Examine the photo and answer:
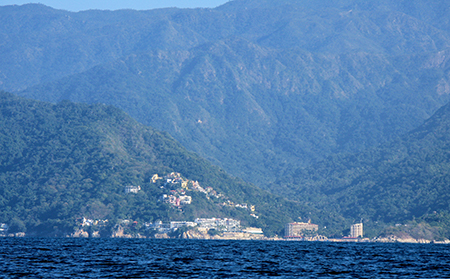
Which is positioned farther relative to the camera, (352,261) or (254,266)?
(352,261)

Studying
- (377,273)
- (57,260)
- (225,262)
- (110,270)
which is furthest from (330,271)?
(57,260)

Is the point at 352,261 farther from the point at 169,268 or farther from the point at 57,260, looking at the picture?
the point at 57,260

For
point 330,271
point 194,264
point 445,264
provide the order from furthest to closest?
point 445,264 < point 194,264 < point 330,271

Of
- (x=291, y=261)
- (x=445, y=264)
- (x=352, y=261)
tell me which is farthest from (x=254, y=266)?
(x=445, y=264)

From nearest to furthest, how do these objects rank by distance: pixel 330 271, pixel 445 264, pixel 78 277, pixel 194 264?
pixel 78 277 → pixel 330 271 → pixel 194 264 → pixel 445 264

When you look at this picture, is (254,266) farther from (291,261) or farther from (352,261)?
(352,261)

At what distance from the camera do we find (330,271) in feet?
332

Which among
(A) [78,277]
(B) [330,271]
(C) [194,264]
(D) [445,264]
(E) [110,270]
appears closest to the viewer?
(A) [78,277]

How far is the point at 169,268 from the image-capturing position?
99812mm

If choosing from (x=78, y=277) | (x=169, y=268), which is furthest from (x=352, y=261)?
(x=78, y=277)

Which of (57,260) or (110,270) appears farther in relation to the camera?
(57,260)

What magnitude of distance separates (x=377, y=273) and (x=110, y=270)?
34.5 meters

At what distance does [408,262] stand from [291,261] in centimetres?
2021

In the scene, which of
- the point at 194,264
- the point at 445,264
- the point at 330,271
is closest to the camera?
the point at 330,271
